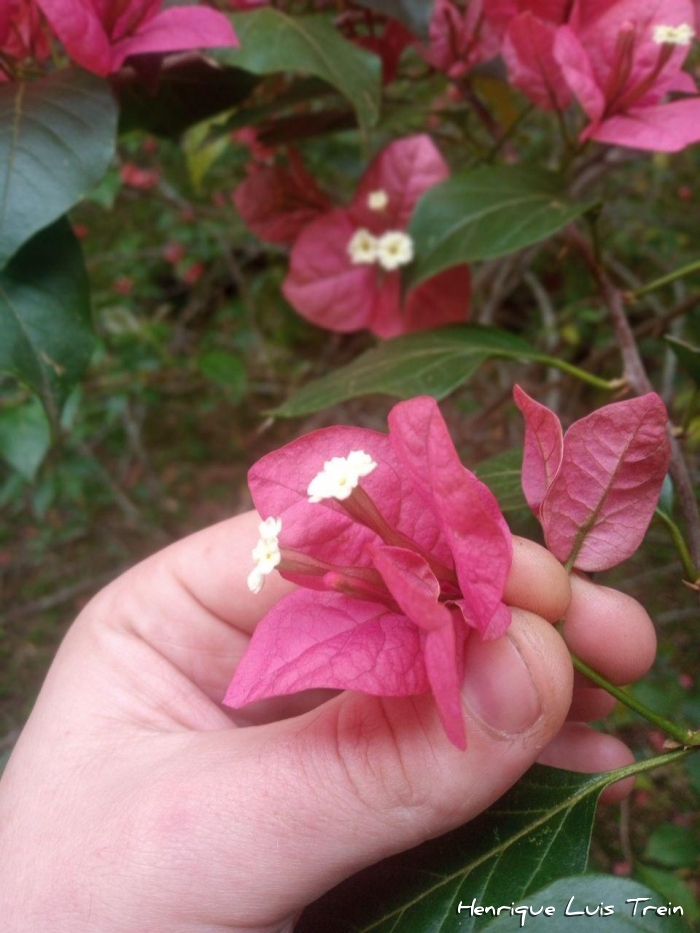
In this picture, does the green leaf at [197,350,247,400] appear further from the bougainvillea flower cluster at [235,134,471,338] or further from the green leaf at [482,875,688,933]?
the green leaf at [482,875,688,933]

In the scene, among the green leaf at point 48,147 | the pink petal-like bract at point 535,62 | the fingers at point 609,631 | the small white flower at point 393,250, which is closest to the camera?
the fingers at point 609,631

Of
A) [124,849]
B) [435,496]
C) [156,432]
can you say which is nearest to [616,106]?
[435,496]

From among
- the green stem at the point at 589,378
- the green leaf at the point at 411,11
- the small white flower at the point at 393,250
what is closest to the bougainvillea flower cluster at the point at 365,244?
the small white flower at the point at 393,250

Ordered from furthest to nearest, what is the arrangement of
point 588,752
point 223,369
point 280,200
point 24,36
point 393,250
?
point 223,369 → point 280,200 → point 393,250 → point 24,36 → point 588,752

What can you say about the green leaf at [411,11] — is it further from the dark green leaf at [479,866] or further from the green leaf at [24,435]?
the dark green leaf at [479,866]

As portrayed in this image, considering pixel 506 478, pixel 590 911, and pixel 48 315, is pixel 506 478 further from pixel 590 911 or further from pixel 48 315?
pixel 48 315

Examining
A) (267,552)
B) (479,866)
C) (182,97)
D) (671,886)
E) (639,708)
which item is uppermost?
(182,97)

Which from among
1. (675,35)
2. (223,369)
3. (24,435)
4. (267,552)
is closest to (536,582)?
(267,552)
